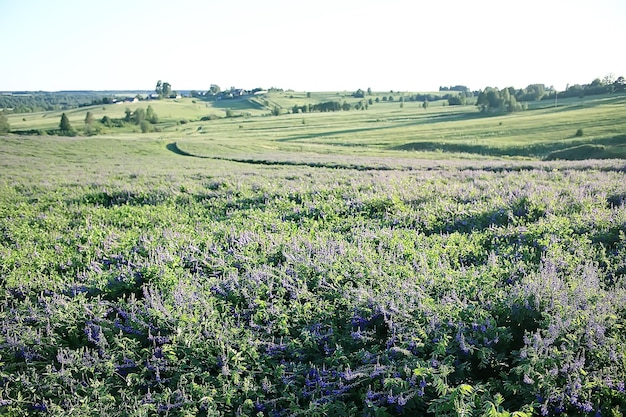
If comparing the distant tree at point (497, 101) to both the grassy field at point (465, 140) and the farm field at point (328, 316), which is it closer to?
the grassy field at point (465, 140)

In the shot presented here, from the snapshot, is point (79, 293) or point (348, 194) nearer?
point (79, 293)

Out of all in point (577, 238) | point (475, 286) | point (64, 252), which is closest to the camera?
point (475, 286)

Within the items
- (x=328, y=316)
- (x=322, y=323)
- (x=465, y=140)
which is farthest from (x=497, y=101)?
(x=322, y=323)

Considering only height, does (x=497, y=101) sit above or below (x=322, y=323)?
above

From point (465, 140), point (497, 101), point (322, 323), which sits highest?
point (497, 101)

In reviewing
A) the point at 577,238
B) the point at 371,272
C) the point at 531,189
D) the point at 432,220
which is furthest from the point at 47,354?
the point at 531,189

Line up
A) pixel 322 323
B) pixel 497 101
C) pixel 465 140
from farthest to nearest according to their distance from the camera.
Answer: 1. pixel 497 101
2. pixel 465 140
3. pixel 322 323

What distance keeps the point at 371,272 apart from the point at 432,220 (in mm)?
3825

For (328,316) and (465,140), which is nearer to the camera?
(328,316)

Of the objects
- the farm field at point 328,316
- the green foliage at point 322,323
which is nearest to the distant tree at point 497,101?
the farm field at point 328,316

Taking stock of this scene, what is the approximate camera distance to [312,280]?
5922 millimetres

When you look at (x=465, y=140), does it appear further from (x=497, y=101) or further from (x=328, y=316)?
(x=328, y=316)

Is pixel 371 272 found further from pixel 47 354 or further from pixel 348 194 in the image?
pixel 348 194

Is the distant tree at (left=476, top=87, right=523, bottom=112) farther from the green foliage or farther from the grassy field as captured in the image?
the green foliage
